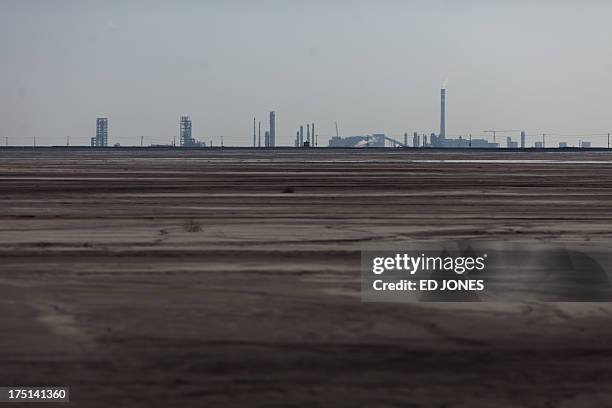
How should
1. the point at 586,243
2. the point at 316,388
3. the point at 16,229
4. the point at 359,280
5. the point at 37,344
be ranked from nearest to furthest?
the point at 316,388, the point at 37,344, the point at 359,280, the point at 586,243, the point at 16,229

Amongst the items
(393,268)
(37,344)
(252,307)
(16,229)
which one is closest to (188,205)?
(16,229)

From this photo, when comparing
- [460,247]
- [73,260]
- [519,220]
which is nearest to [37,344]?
[73,260]

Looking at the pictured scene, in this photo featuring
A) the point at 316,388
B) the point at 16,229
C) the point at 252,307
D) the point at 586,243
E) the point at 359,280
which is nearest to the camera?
the point at 316,388

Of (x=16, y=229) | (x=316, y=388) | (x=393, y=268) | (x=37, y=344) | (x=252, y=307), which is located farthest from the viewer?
(x=16, y=229)

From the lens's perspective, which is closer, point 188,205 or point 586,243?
point 586,243

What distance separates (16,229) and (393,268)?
36.2 feet

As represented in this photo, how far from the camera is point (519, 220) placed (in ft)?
90.5

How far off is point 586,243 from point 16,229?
13019 millimetres

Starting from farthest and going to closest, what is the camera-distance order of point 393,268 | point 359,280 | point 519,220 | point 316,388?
point 519,220
point 393,268
point 359,280
point 316,388

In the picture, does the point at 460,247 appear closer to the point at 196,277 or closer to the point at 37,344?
the point at 196,277

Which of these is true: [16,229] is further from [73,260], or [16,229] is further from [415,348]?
[415,348]

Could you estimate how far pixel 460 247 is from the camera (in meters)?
20.6

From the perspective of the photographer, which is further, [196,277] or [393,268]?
[393,268]

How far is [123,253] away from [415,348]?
31.7 ft
